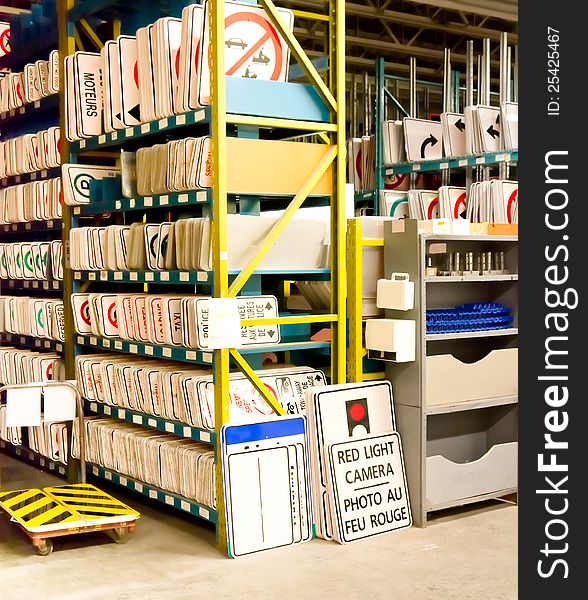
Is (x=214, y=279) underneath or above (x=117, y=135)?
underneath

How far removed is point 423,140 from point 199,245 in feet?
15.8

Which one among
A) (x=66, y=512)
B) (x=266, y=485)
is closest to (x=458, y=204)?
(x=266, y=485)

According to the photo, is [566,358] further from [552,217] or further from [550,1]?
[550,1]

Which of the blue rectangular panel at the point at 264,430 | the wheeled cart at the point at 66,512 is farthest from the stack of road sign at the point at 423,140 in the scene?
the wheeled cart at the point at 66,512

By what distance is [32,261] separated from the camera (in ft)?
24.8

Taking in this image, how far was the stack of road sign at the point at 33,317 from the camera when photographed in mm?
7130

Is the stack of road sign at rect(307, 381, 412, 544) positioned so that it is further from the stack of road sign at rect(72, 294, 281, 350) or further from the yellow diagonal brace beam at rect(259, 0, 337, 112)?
the yellow diagonal brace beam at rect(259, 0, 337, 112)

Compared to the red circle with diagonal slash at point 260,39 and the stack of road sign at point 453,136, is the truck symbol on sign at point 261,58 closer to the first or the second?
the red circle with diagonal slash at point 260,39

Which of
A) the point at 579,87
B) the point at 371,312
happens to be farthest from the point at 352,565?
the point at 579,87

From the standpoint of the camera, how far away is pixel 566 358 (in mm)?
1993

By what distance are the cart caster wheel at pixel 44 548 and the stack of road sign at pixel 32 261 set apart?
95.6 inches

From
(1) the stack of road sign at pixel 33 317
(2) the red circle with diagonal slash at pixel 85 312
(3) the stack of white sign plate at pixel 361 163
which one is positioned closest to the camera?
(2) the red circle with diagonal slash at pixel 85 312

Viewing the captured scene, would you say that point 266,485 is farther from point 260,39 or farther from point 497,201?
point 497,201

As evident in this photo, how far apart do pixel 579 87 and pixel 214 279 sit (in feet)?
11.1
